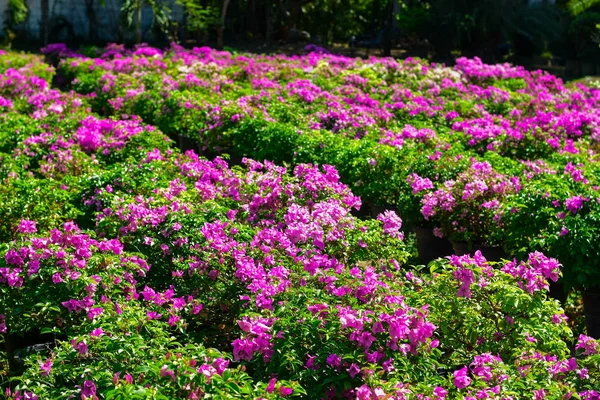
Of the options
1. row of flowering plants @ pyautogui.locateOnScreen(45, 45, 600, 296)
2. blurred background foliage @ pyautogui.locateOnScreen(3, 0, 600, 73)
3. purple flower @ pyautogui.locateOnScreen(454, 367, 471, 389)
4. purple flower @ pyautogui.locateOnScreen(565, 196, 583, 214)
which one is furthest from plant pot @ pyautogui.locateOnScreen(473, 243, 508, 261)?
blurred background foliage @ pyautogui.locateOnScreen(3, 0, 600, 73)

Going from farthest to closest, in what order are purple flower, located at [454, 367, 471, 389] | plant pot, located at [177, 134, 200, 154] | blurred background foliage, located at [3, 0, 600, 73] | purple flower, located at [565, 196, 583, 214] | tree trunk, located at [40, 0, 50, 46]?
tree trunk, located at [40, 0, 50, 46] → blurred background foliage, located at [3, 0, 600, 73] → plant pot, located at [177, 134, 200, 154] → purple flower, located at [565, 196, 583, 214] → purple flower, located at [454, 367, 471, 389]

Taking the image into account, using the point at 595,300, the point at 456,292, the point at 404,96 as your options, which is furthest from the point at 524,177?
the point at 404,96

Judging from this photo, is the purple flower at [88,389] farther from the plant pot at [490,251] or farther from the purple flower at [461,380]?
the plant pot at [490,251]

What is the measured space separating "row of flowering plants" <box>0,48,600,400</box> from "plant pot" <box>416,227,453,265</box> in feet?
5.16

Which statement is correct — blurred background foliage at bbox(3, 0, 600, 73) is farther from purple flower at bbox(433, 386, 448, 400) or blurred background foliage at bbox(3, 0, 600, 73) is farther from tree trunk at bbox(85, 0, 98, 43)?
purple flower at bbox(433, 386, 448, 400)

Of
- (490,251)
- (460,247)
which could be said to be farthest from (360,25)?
(490,251)

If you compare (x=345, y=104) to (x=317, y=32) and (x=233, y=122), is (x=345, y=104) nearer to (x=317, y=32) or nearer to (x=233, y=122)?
(x=233, y=122)

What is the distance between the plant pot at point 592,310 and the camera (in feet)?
23.1

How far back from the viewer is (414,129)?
11.1 meters

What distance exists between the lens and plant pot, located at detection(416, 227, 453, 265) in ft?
28.8

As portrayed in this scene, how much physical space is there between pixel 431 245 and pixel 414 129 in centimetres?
268

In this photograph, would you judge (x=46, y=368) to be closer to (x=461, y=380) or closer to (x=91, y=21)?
(x=461, y=380)

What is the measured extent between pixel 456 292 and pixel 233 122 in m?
7.06

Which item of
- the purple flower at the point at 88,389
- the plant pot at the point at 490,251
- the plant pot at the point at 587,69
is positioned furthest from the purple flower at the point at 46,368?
the plant pot at the point at 587,69
